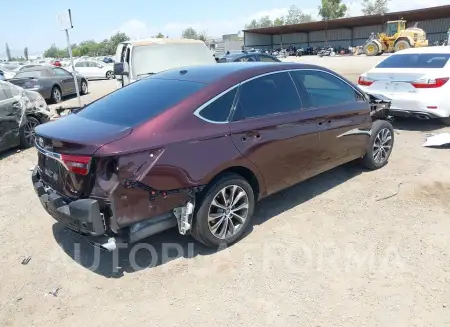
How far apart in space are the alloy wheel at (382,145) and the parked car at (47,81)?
Answer: 1205 centimetres

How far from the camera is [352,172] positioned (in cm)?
553

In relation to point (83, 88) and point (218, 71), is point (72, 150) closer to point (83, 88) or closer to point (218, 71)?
point (218, 71)

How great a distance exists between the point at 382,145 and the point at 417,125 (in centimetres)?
319

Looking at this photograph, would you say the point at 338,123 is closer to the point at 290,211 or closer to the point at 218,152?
the point at 290,211

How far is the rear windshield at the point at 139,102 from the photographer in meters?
3.31

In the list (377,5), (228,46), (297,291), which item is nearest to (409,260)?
(297,291)

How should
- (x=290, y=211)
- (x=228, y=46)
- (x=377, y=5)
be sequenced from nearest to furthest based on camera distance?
(x=290, y=211)
(x=228, y=46)
(x=377, y=5)

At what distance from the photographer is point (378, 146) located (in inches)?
217

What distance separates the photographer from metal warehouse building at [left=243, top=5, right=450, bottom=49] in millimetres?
47812

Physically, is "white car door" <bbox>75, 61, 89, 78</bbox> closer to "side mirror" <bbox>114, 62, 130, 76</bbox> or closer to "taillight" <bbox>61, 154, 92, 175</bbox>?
"side mirror" <bbox>114, 62, 130, 76</bbox>

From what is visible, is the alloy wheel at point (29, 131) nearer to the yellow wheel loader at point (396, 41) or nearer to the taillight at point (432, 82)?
the taillight at point (432, 82)

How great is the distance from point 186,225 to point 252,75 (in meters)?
1.65

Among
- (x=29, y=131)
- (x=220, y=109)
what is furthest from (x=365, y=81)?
(x=29, y=131)

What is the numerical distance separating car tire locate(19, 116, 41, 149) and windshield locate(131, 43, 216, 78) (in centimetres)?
236
